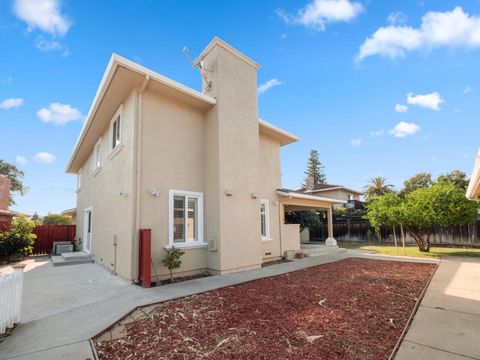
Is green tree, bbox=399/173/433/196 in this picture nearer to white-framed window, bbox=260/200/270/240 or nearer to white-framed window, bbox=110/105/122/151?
white-framed window, bbox=260/200/270/240

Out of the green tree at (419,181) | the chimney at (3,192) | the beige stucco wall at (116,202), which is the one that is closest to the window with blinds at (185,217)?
the beige stucco wall at (116,202)

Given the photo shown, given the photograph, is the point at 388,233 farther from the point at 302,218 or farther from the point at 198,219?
the point at 198,219

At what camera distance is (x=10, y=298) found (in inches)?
163

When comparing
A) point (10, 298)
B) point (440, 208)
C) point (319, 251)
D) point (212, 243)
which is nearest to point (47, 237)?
point (212, 243)

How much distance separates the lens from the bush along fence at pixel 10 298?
156 inches

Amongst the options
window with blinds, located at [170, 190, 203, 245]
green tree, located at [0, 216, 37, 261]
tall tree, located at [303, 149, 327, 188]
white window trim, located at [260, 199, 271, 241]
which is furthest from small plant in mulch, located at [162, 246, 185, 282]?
tall tree, located at [303, 149, 327, 188]

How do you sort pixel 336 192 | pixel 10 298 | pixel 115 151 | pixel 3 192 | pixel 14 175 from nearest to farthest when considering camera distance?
1. pixel 10 298
2. pixel 115 151
3. pixel 3 192
4. pixel 14 175
5. pixel 336 192

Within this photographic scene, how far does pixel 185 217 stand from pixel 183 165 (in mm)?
1794

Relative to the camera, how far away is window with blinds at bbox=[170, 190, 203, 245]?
8109 mm

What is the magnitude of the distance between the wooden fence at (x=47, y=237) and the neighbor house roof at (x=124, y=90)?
7.94 metres

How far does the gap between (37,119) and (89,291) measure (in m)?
17.1

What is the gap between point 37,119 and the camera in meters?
17.8

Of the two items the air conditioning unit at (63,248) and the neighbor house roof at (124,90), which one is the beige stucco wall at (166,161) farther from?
the air conditioning unit at (63,248)

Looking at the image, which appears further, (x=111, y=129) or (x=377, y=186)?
(x=377, y=186)
